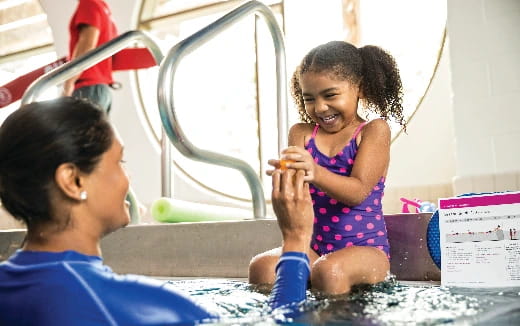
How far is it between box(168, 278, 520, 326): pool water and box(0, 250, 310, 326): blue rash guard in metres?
0.15

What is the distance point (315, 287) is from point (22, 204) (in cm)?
104

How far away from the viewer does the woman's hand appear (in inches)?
62.2

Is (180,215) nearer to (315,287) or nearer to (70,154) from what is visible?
(315,287)

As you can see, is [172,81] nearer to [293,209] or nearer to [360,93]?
[360,93]

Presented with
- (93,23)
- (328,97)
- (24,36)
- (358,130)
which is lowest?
(358,130)

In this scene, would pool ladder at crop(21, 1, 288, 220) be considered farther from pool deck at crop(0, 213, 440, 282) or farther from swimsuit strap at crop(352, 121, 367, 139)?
swimsuit strap at crop(352, 121, 367, 139)

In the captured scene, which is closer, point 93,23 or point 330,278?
point 330,278

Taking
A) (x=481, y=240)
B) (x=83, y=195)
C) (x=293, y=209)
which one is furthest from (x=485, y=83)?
(x=83, y=195)

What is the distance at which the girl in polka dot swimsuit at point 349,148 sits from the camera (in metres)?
2.08

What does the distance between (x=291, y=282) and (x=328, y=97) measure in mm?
831

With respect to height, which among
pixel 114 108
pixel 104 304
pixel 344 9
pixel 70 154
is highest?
pixel 344 9

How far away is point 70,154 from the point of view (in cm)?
118

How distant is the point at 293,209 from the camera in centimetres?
159

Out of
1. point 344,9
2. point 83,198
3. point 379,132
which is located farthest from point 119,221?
point 344,9
